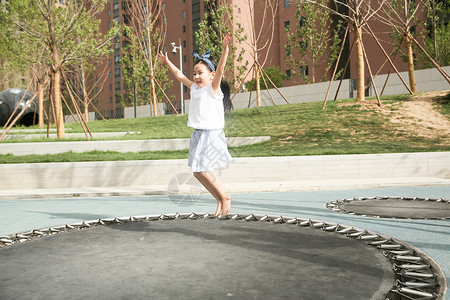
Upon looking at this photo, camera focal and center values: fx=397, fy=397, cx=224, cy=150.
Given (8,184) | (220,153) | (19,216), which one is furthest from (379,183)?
(8,184)

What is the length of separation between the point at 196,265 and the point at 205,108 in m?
1.84

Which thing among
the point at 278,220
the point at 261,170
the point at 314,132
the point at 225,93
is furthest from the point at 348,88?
the point at 225,93

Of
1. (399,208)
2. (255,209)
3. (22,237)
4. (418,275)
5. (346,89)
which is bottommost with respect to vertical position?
(255,209)

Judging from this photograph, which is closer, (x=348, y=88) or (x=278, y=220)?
(x=278, y=220)

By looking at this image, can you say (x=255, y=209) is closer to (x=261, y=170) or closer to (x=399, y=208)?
(x=399, y=208)

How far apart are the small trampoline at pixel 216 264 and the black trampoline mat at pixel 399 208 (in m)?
1.68

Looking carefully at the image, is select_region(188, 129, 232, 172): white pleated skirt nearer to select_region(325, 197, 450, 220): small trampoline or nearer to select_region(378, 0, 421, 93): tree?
select_region(325, 197, 450, 220): small trampoline

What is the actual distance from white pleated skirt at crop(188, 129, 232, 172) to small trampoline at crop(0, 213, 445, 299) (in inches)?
30.6

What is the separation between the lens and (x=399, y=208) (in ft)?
21.0

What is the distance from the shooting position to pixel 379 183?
384 inches

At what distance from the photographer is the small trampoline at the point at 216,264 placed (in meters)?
2.65

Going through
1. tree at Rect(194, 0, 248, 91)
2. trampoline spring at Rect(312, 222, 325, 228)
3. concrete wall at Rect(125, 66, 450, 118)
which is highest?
tree at Rect(194, 0, 248, 91)

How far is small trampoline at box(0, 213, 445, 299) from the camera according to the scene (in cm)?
265

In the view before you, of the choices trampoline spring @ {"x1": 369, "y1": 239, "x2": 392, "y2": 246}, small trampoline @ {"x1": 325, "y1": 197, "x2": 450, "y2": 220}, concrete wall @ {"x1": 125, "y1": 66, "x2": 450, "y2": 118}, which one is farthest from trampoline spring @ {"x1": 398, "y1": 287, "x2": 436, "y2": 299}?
concrete wall @ {"x1": 125, "y1": 66, "x2": 450, "y2": 118}
